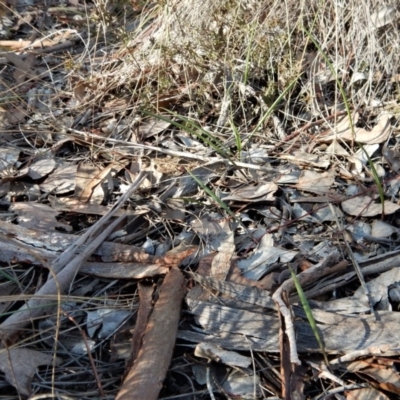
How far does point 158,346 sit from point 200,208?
64 cm

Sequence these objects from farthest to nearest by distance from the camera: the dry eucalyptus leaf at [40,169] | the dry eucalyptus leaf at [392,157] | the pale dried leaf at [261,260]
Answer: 1. the dry eucalyptus leaf at [40,169]
2. the dry eucalyptus leaf at [392,157]
3. the pale dried leaf at [261,260]

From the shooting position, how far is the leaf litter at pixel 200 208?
5.48 ft

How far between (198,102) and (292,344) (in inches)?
52.8

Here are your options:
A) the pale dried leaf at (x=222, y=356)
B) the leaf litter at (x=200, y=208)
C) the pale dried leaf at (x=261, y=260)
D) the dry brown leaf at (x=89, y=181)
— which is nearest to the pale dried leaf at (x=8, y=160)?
the leaf litter at (x=200, y=208)

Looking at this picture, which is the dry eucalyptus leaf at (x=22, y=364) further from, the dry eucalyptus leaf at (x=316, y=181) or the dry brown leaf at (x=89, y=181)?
the dry eucalyptus leaf at (x=316, y=181)

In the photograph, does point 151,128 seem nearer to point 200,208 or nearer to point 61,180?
point 61,180

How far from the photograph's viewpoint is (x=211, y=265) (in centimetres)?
194

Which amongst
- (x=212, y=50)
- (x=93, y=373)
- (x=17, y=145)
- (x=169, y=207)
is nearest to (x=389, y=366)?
(x=93, y=373)

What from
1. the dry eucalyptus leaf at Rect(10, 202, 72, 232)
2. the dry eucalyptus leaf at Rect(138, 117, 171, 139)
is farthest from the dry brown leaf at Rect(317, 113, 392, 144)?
the dry eucalyptus leaf at Rect(10, 202, 72, 232)

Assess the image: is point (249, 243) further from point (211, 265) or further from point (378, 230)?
point (378, 230)

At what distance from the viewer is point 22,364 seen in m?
1.67

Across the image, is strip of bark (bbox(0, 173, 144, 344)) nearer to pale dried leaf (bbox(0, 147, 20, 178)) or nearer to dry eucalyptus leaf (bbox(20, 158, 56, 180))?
dry eucalyptus leaf (bbox(20, 158, 56, 180))

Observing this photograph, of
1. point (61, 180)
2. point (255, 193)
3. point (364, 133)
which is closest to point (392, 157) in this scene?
point (364, 133)

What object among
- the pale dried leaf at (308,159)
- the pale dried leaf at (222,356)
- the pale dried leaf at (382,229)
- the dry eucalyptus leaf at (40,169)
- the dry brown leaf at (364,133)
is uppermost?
the dry brown leaf at (364,133)
